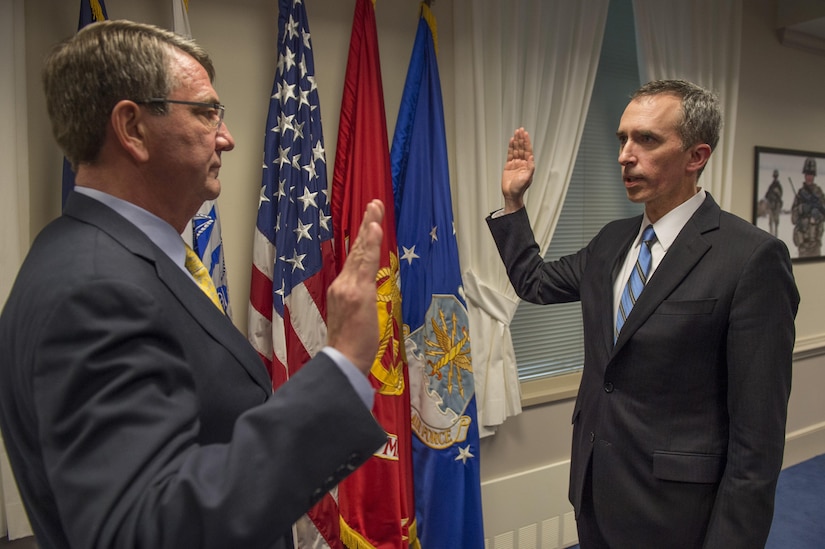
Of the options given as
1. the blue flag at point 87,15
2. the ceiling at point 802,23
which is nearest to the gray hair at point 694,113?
the blue flag at point 87,15

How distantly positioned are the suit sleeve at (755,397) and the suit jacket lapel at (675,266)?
12 centimetres

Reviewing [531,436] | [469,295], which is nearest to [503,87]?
[469,295]

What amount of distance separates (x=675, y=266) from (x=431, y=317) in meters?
1.03

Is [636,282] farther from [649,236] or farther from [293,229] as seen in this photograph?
[293,229]

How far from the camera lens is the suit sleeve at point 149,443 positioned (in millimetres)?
563

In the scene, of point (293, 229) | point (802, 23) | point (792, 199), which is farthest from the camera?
point (792, 199)

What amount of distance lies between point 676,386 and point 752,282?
0.30 metres

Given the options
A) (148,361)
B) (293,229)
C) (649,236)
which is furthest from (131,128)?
(649,236)

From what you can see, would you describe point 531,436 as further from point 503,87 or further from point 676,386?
point 503,87

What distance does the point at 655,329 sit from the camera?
1.32 m

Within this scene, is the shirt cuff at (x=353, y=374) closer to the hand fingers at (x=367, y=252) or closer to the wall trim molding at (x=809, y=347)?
the hand fingers at (x=367, y=252)

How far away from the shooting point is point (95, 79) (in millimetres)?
750

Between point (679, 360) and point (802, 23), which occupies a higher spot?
point (802, 23)

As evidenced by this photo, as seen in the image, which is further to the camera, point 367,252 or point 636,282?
point 636,282
